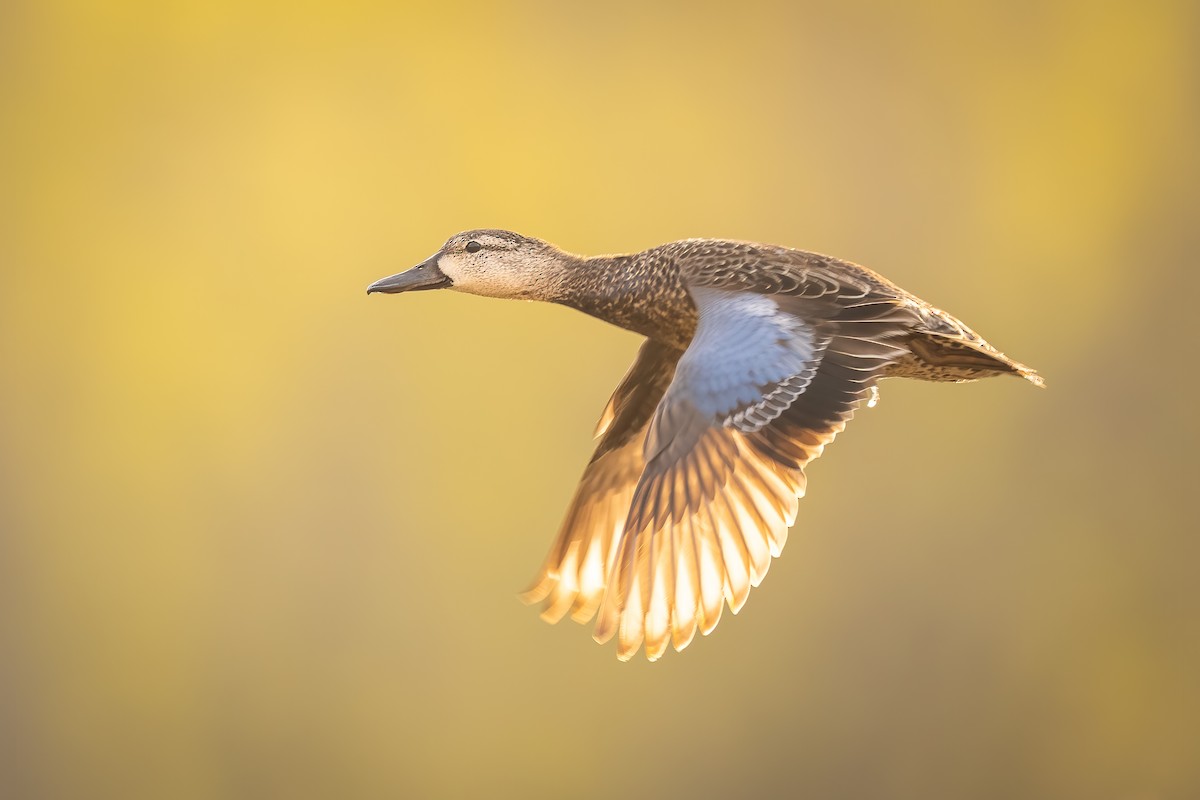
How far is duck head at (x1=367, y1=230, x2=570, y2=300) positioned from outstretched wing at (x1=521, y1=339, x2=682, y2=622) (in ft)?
0.99

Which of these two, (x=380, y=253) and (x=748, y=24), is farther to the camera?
(x=748, y=24)

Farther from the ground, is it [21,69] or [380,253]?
[21,69]

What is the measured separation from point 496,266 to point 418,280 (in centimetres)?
18

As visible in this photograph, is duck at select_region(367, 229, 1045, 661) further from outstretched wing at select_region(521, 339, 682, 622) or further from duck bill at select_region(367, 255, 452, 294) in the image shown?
duck bill at select_region(367, 255, 452, 294)

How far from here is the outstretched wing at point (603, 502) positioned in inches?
123

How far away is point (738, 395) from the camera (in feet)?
8.36

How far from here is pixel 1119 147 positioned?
21.6 ft

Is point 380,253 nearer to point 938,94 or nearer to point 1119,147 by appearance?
point 938,94

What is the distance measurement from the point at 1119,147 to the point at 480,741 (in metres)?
3.87

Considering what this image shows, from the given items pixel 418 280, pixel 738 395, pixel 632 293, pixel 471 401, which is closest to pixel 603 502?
pixel 632 293

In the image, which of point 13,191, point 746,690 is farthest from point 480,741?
point 13,191

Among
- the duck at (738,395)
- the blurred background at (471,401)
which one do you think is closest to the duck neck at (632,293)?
the duck at (738,395)

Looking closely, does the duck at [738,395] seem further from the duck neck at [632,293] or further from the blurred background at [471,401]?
the blurred background at [471,401]

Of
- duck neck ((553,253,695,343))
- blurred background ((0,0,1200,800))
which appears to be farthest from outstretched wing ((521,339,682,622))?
blurred background ((0,0,1200,800))
